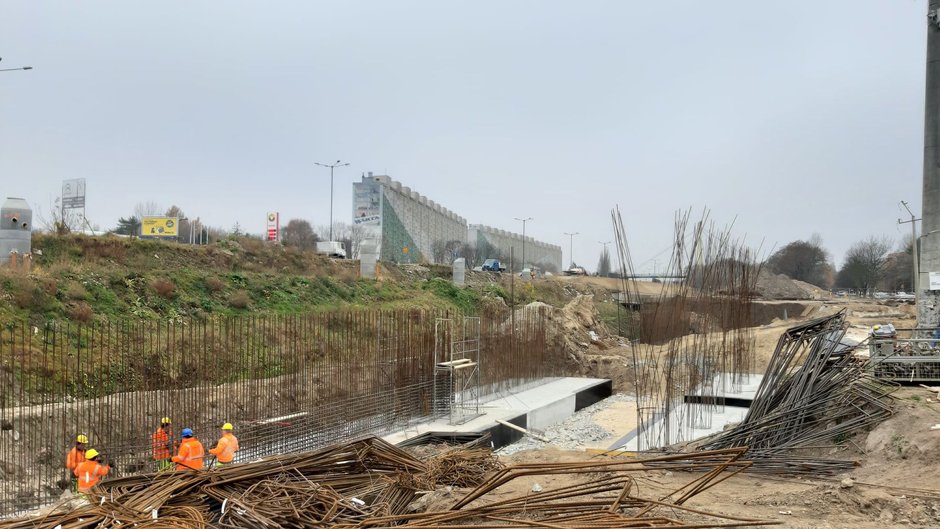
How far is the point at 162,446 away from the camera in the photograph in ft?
26.1

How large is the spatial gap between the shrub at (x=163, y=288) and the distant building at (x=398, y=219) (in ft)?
97.4

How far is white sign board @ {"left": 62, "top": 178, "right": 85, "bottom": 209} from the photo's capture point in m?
25.3

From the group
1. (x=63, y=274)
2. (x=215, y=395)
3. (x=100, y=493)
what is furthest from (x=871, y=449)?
(x=63, y=274)

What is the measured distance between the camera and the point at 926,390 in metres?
8.30

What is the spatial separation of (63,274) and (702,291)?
14635 mm

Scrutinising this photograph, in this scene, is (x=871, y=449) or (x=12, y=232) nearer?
(x=871, y=449)

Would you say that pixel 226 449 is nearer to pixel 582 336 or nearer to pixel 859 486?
pixel 859 486

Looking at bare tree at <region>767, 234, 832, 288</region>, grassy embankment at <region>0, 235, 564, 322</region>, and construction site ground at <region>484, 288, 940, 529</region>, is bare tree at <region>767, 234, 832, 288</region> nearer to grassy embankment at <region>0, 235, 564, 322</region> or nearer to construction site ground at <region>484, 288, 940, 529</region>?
grassy embankment at <region>0, 235, 564, 322</region>

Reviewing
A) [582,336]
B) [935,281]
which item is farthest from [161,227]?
[935,281]

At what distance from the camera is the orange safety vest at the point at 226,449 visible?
7.80m

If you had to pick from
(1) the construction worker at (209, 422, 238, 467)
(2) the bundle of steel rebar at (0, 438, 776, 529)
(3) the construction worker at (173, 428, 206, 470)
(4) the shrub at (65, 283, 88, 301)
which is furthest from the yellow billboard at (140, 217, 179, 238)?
(2) the bundle of steel rebar at (0, 438, 776, 529)

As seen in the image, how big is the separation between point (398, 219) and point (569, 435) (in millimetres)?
46975

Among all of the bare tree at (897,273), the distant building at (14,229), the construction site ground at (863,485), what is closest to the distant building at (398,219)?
the distant building at (14,229)

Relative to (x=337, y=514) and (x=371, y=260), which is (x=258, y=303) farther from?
(x=337, y=514)
